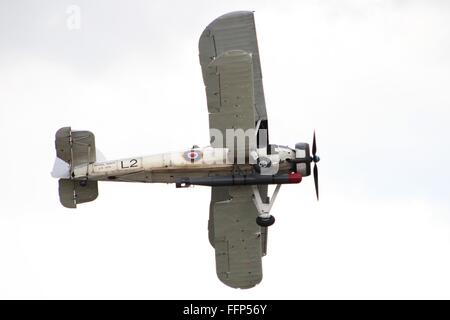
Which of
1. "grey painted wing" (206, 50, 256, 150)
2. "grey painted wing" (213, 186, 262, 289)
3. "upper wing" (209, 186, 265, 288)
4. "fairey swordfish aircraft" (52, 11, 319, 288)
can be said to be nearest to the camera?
"grey painted wing" (206, 50, 256, 150)

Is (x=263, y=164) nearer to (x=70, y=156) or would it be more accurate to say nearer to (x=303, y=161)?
(x=303, y=161)

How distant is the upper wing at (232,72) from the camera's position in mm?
23578

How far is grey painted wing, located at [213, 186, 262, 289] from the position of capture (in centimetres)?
2706

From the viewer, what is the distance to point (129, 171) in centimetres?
2594

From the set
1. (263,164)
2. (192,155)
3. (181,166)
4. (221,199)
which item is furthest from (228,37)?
(221,199)

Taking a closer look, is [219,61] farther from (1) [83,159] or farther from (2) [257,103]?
(1) [83,159]

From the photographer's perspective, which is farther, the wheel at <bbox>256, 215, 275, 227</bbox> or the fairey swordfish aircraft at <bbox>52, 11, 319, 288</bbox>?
the wheel at <bbox>256, 215, 275, 227</bbox>

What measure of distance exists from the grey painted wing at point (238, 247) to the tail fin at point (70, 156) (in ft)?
13.9

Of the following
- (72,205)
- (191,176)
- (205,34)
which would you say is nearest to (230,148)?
(191,176)

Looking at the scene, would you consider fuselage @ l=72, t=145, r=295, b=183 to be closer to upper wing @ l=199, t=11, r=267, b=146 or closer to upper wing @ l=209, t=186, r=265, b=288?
upper wing @ l=199, t=11, r=267, b=146

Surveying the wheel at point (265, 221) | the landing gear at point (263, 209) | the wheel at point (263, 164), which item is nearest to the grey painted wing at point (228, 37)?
the wheel at point (263, 164)

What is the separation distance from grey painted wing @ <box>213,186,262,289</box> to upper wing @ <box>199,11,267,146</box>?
9.94ft

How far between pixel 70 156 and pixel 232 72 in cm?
600

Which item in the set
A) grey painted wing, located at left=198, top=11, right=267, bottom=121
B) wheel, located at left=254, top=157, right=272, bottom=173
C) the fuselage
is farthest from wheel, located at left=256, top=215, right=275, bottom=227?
grey painted wing, located at left=198, top=11, right=267, bottom=121
